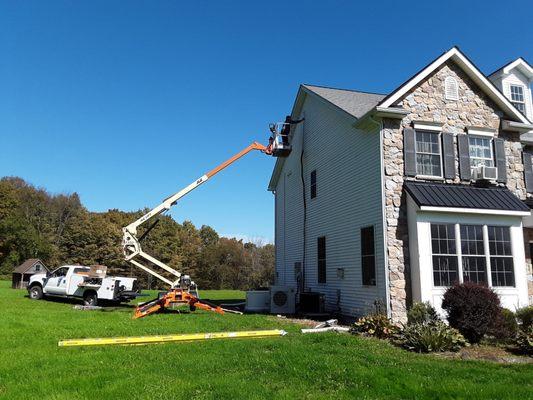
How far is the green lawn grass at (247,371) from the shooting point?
629 cm

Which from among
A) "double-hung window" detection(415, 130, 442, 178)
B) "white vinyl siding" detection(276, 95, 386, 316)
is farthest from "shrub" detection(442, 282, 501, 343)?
"double-hung window" detection(415, 130, 442, 178)

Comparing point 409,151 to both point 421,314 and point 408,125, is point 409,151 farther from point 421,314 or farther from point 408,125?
point 421,314

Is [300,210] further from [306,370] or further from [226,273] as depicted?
[226,273]

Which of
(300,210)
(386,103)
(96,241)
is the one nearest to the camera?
(386,103)

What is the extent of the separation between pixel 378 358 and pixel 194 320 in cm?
716

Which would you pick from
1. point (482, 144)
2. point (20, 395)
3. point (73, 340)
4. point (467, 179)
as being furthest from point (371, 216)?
point (20, 395)

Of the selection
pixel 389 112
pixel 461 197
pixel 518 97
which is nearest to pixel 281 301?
pixel 461 197

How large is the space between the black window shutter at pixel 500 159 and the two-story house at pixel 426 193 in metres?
0.04

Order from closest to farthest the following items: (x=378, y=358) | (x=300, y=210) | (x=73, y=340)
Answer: (x=378, y=358)
(x=73, y=340)
(x=300, y=210)

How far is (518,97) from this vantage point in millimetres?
19078

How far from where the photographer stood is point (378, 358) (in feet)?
27.7

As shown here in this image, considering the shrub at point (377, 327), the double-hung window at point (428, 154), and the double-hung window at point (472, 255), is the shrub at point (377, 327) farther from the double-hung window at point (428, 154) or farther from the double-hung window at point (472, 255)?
the double-hung window at point (428, 154)

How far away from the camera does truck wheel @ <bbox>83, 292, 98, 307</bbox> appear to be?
19.4 metres

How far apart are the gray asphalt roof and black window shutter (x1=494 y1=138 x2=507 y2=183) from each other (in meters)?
4.33
